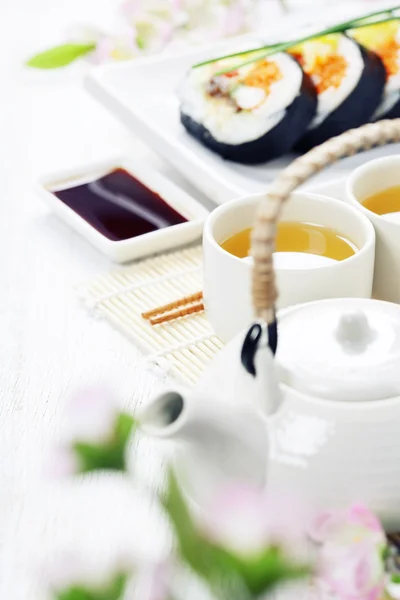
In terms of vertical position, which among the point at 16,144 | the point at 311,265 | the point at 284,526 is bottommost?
the point at 16,144

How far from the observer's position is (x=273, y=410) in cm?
54

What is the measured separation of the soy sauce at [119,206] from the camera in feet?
3.14

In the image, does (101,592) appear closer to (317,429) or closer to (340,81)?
(317,429)

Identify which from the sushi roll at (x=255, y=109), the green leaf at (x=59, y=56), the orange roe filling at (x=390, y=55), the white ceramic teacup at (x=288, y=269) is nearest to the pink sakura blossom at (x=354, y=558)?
the white ceramic teacup at (x=288, y=269)

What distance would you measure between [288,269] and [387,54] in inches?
20.1

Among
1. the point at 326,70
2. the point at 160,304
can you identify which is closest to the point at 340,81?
the point at 326,70

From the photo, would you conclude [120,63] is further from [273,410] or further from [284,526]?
[284,526]

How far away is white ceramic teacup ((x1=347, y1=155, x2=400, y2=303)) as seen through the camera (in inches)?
28.5

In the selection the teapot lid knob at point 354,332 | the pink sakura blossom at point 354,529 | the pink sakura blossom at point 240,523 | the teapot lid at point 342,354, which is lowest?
the pink sakura blossom at point 354,529

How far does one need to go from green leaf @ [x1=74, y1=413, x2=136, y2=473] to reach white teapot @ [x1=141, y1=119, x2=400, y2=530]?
0.21 metres

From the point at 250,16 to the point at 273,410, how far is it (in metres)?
1.08

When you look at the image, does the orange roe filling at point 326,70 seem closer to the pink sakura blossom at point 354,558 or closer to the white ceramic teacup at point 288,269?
the white ceramic teacup at point 288,269

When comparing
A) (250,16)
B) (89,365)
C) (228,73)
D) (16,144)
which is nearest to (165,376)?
(89,365)

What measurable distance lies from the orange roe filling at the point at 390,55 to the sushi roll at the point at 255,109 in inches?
4.1
